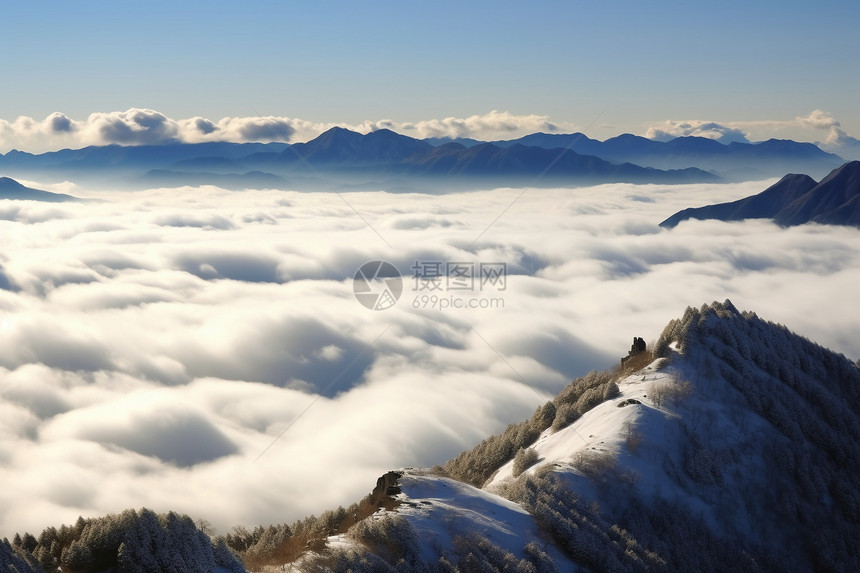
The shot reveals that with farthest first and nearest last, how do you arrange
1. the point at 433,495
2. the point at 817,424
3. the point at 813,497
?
the point at 817,424, the point at 813,497, the point at 433,495

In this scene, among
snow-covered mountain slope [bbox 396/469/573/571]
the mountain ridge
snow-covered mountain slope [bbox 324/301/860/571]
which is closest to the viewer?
the mountain ridge

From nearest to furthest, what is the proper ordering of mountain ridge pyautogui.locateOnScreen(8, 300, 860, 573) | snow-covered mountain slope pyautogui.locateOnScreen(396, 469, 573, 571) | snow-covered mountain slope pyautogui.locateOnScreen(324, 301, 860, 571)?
mountain ridge pyautogui.locateOnScreen(8, 300, 860, 573), snow-covered mountain slope pyautogui.locateOnScreen(396, 469, 573, 571), snow-covered mountain slope pyautogui.locateOnScreen(324, 301, 860, 571)

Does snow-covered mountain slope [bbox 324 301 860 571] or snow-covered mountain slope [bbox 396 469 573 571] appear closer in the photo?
snow-covered mountain slope [bbox 396 469 573 571]

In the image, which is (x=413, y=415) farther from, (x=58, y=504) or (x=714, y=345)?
(x=714, y=345)


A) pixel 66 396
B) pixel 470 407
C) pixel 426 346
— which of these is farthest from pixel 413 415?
pixel 66 396

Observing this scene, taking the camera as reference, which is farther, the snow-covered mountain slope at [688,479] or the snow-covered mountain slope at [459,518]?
the snow-covered mountain slope at [688,479]

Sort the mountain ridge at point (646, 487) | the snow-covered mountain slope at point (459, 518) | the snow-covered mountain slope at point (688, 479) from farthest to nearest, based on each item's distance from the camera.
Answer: the snow-covered mountain slope at point (688, 479) → the snow-covered mountain slope at point (459, 518) → the mountain ridge at point (646, 487)

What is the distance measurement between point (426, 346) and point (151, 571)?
176 metres

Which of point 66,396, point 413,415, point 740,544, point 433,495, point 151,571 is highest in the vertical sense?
point 151,571

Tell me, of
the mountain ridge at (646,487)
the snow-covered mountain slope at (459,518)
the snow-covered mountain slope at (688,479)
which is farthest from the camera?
the snow-covered mountain slope at (688,479)

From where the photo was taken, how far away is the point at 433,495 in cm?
3238

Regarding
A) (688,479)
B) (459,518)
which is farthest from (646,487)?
(459,518)

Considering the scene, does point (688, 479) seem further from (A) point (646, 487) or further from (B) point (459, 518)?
(B) point (459, 518)

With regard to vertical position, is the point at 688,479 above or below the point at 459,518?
below
